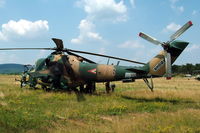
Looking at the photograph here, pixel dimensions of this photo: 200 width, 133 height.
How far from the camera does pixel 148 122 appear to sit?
9.81 m

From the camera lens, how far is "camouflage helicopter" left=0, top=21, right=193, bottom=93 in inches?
652

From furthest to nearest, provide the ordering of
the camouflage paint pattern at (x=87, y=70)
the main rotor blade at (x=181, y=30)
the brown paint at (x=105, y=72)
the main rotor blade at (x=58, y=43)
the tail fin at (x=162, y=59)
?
the brown paint at (x=105, y=72), the main rotor blade at (x=58, y=43), the camouflage paint pattern at (x=87, y=70), the tail fin at (x=162, y=59), the main rotor blade at (x=181, y=30)

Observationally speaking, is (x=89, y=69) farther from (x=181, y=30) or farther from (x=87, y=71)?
(x=181, y=30)

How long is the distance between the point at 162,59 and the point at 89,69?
20.0ft

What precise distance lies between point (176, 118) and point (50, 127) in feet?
18.1

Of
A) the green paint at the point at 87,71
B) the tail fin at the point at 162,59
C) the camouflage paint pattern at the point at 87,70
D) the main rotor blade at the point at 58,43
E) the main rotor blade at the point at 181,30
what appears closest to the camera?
the main rotor blade at the point at 181,30

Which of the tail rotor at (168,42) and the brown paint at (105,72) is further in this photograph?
the brown paint at (105,72)

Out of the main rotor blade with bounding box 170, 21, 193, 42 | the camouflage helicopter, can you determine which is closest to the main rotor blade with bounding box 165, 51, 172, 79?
the camouflage helicopter

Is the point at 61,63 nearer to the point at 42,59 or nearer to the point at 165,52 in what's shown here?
the point at 42,59

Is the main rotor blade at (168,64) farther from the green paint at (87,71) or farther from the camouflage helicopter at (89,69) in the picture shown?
the green paint at (87,71)

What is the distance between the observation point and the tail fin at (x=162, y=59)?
54.1 feet

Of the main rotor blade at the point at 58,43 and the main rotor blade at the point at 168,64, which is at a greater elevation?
the main rotor blade at the point at 58,43

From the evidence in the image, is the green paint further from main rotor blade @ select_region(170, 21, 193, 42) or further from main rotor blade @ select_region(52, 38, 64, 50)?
main rotor blade @ select_region(170, 21, 193, 42)

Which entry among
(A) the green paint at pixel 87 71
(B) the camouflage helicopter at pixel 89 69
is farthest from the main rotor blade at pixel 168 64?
(A) the green paint at pixel 87 71
